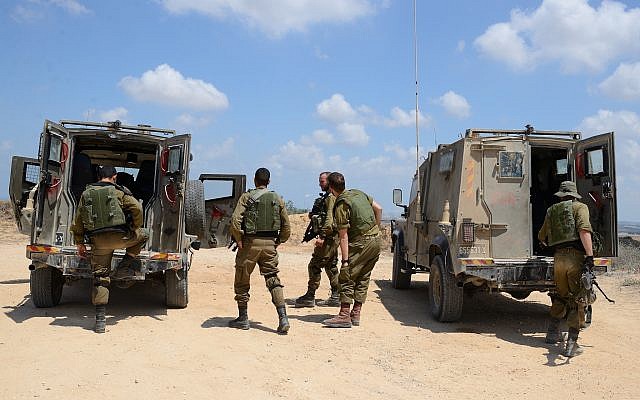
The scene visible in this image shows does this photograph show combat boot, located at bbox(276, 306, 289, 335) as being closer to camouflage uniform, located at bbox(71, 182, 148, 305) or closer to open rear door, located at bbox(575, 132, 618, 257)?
camouflage uniform, located at bbox(71, 182, 148, 305)

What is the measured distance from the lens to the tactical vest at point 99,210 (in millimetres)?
6379

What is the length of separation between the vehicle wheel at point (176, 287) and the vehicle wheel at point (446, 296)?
328 centimetres

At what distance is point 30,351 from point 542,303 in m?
7.48

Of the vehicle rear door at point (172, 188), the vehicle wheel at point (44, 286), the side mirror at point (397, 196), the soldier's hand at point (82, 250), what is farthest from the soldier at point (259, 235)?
the side mirror at point (397, 196)

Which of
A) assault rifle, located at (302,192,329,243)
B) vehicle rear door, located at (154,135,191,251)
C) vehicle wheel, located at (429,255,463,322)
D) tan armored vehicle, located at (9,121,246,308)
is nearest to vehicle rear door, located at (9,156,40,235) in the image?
tan armored vehicle, located at (9,121,246,308)

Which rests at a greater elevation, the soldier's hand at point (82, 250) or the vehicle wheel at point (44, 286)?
the soldier's hand at point (82, 250)

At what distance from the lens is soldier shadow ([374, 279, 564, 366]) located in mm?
7035

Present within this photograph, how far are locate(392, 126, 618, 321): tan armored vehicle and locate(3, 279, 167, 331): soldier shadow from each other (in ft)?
12.0

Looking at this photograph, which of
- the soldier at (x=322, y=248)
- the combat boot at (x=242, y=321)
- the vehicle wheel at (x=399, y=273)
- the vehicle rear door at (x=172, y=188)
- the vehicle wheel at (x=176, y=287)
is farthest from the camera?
the vehicle wheel at (x=399, y=273)

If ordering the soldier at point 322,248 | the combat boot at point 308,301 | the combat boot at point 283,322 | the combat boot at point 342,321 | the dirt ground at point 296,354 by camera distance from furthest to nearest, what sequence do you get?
the combat boot at point 308,301 → the soldier at point 322,248 → the combat boot at point 342,321 → the combat boot at point 283,322 → the dirt ground at point 296,354

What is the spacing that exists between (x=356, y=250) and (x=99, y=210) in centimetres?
298

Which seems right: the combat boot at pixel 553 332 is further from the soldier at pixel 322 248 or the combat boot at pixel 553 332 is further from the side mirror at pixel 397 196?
the side mirror at pixel 397 196

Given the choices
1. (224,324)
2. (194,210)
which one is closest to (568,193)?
(224,324)

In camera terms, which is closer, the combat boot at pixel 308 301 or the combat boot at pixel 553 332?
the combat boot at pixel 553 332
